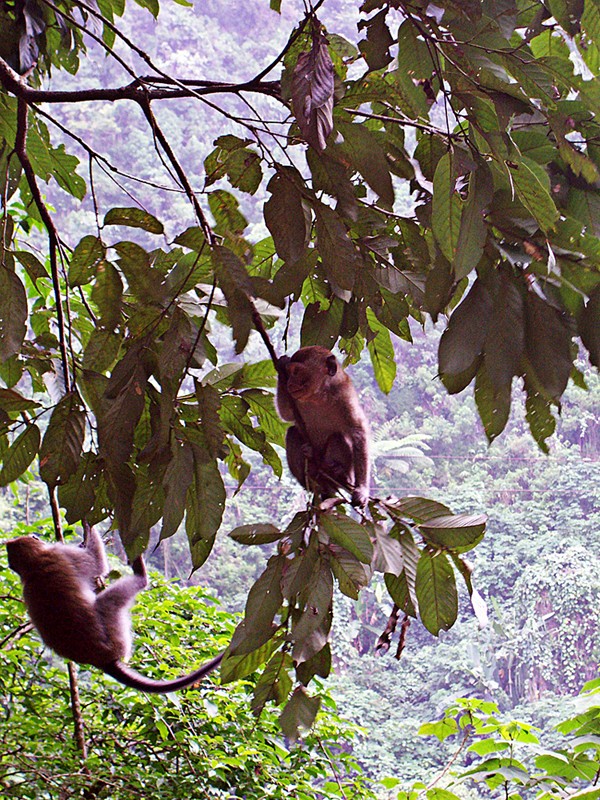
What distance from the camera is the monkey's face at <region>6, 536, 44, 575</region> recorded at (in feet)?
8.78

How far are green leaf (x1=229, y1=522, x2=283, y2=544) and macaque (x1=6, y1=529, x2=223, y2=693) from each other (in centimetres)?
129

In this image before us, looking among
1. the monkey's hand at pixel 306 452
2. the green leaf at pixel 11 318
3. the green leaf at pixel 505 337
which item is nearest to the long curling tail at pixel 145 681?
the monkey's hand at pixel 306 452

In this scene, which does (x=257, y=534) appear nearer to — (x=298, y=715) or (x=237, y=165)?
(x=298, y=715)

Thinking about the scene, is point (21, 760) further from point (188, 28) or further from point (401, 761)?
point (188, 28)

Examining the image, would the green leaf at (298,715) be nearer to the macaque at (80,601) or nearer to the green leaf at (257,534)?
the green leaf at (257,534)

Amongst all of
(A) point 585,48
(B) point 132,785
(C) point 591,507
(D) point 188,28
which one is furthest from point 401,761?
(D) point 188,28

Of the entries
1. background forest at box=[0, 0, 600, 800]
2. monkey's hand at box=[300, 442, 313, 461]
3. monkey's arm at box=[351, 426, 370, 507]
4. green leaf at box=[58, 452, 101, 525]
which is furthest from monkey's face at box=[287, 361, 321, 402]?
background forest at box=[0, 0, 600, 800]

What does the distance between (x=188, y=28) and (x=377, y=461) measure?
5.61 meters

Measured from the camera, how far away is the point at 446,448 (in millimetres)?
7402

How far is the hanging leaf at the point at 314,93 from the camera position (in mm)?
869

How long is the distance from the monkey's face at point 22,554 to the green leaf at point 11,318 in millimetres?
1492

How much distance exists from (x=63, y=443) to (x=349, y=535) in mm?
505

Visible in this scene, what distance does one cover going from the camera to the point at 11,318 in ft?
4.47

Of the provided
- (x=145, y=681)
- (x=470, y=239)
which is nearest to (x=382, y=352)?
(x=470, y=239)
